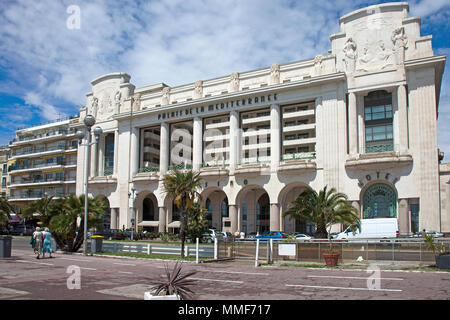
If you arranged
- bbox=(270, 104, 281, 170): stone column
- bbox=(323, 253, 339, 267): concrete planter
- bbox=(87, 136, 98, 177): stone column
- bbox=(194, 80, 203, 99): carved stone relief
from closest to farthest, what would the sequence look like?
bbox=(323, 253, 339, 267): concrete planter < bbox=(270, 104, 281, 170): stone column < bbox=(194, 80, 203, 99): carved stone relief < bbox=(87, 136, 98, 177): stone column

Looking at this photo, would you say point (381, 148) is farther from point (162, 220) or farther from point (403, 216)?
point (162, 220)

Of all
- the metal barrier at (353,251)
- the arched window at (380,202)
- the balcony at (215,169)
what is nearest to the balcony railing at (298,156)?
the arched window at (380,202)

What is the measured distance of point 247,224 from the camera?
53844mm

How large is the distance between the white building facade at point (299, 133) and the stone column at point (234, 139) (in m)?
0.13

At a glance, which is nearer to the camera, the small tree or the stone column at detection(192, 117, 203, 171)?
the small tree

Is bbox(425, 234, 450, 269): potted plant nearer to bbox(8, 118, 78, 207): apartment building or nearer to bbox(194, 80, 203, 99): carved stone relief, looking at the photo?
bbox(194, 80, 203, 99): carved stone relief

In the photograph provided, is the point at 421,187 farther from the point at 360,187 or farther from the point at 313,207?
the point at 313,207

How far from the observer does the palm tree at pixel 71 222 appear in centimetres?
2708

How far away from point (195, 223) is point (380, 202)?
1961 cm

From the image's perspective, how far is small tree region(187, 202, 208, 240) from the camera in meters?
36.4

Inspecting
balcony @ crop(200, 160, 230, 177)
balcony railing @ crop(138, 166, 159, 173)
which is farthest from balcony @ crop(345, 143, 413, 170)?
balcony railing @ crop(138, 166, 159, 173)

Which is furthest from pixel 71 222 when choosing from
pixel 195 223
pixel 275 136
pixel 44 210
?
pixel 275 136

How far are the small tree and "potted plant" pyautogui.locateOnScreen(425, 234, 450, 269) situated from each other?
71.1 ft

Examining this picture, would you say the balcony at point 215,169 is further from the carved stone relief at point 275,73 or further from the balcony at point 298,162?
the carved stone relief at point 275,73
